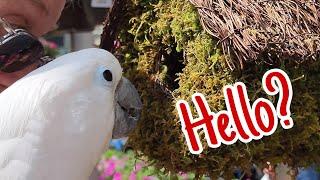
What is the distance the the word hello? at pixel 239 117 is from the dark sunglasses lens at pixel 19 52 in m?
0.26

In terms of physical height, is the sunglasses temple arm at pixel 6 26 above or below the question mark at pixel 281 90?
below

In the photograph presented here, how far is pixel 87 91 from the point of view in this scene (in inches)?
33.3

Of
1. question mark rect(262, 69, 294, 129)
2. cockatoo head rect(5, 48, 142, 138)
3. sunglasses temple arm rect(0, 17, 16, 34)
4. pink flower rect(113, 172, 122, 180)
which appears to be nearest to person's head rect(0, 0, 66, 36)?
sunglasses temple arm rect(0, 17, 16, 34)

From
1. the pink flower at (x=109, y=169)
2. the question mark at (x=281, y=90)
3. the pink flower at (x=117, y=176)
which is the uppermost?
the question mark at (x=281, y=90)

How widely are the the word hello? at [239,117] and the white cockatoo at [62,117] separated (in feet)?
0.35

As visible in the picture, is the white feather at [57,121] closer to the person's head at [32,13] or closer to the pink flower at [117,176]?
the person's head at [32,13]

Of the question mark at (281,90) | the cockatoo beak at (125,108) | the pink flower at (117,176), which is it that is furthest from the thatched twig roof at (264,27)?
the pink flower at (117,176)

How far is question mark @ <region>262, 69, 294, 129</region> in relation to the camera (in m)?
0.84

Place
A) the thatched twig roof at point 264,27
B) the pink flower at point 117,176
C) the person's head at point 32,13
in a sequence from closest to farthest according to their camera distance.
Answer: the thatched twig roof at point 264,27 → the person's head at point 32,13 → the pink flower at point 117,176

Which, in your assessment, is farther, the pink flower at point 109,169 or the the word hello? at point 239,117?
the pink flower at point 109,169

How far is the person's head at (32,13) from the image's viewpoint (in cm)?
92

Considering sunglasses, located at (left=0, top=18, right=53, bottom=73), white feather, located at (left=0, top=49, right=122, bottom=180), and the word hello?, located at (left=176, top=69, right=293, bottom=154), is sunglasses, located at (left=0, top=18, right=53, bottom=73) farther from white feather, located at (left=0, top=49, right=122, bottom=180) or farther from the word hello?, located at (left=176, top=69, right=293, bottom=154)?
the word hello?, located at (left=176, top=69, right=293, bottom=154)

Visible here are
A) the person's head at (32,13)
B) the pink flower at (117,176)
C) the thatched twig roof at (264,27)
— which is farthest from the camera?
the pink flower at (117,176)

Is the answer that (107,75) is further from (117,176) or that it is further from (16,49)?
(117,176)
